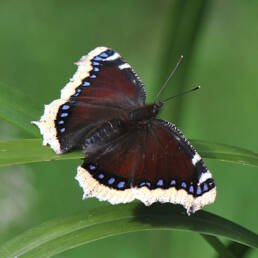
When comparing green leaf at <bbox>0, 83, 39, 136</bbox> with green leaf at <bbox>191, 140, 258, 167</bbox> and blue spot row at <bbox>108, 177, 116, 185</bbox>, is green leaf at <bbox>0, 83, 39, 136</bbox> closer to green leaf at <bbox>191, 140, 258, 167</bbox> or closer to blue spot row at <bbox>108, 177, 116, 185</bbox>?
blue spot row at <bbox>108, 177, 116, 185</bbox>

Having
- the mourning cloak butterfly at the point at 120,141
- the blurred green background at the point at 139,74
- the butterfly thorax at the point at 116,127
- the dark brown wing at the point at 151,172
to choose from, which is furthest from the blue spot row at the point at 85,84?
the blurred green background at the point at 139,74

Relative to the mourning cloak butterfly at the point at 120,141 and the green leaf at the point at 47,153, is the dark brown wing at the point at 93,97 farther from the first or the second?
the green leaf at the point at 47,153

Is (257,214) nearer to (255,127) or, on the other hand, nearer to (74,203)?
(255,127)

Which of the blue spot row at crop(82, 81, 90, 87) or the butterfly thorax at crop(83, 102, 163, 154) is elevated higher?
the blue spot row at crop(82, 81, 90, 87)

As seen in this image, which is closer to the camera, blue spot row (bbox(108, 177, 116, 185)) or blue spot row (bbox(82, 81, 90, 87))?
blue spot row (bbox(108, 177, 116, 185))

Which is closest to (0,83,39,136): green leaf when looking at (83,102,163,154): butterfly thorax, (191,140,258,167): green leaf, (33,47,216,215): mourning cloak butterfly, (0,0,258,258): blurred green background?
(33,47,216,215): mourning cloak butterfly

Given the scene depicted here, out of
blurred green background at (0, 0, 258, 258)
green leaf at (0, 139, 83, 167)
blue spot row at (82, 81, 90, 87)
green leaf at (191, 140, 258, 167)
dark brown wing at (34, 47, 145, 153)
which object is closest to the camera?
green leaf at (0, 139, 83, 167)

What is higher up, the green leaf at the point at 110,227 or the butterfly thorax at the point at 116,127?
the butterfly thorax at the point at 116,127
